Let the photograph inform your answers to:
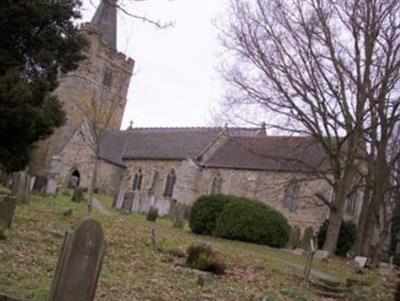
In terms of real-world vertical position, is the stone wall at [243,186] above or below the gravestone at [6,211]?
above

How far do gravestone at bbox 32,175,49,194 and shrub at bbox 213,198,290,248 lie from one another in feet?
32.2

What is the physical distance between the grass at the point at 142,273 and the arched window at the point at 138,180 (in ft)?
103

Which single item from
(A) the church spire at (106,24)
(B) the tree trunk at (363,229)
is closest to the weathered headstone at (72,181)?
(A) the church spire at (106,24)

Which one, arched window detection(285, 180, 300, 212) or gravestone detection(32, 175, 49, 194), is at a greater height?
arched window detection(285, 180, 300, 212)

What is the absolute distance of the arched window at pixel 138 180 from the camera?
48.1 metres

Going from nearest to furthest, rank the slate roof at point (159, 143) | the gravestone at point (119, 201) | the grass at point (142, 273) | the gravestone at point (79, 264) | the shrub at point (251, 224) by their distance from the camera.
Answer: the gravestone at point (79, 264) < the grass at point (142, 273) < the shrub at point (251, 224) < the gravestone at point (119, 201) < the slate roof at point (159, 143)

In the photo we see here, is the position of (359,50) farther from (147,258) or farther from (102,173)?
(102,173)

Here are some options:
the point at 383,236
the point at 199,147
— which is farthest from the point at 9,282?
the point at 199,147

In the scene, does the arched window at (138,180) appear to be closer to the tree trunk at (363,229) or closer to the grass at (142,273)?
the tree trunk at (363,229)

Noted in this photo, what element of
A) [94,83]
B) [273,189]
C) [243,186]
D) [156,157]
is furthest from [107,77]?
[273,189]

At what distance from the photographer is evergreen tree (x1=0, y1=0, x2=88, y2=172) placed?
14.1m

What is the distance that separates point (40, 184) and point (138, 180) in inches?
816

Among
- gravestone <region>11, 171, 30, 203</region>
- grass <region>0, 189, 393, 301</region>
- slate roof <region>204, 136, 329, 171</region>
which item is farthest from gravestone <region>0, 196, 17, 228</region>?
slate roof <region>204, 136, 329, 171</region>

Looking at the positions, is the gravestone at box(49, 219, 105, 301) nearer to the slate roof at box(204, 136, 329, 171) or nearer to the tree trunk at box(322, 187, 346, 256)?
the tree trunk at box(322, 187, 346, 256)
